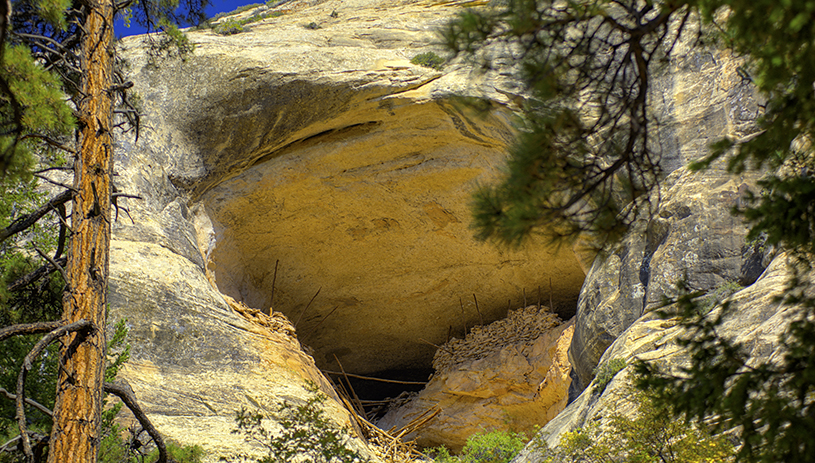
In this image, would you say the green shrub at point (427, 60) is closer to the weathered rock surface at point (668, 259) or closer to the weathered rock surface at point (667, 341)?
the weathered rock surface at point (668, 259)

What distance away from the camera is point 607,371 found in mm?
6500

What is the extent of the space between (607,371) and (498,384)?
5586 mm

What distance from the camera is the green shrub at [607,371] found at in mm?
6325

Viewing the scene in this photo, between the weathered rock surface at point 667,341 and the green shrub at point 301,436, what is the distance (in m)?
2.14

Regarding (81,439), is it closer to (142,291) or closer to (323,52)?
(142,291)

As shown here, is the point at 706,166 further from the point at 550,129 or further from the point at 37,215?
the point at 37,215

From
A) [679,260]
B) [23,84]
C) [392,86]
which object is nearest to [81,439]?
[23,84]

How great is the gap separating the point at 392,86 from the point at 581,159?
21.2 ft

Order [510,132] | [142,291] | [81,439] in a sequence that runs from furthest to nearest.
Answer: [510,132], [142,291], [81,439]

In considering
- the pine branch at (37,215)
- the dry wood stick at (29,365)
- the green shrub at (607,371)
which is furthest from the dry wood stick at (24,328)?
the green shrub at (607,371)

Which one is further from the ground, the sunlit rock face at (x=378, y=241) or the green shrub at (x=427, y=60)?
the green shrub at (x=427, y=60)

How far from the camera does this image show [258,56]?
33.6ft

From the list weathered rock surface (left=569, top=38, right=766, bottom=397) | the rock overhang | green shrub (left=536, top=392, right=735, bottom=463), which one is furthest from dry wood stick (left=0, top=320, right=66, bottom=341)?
weathered rock surface (left=569, top=38, right=766, bottom=397)

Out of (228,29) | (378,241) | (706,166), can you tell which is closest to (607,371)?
(706,166)
